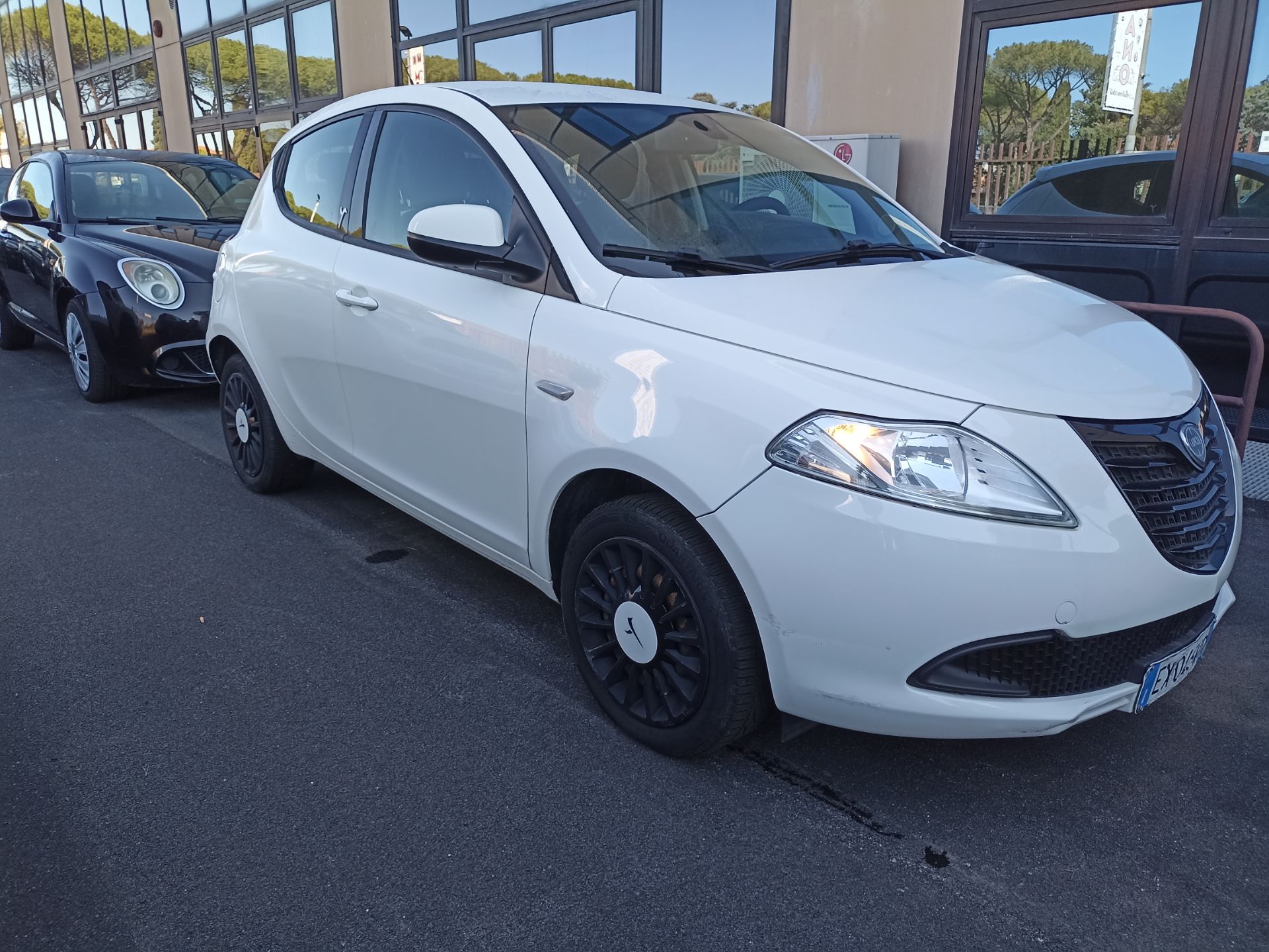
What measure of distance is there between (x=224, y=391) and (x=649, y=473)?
2.99 metres

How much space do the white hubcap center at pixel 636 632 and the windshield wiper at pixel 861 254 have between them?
1017mm

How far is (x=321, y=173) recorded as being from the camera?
3836 mm

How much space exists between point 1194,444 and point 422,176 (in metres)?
2.43

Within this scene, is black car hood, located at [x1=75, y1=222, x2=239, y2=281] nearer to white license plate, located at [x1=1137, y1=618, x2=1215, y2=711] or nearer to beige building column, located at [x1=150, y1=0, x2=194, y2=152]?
white license plate, located at [x1=1137, y1=618, x2=1215, y2=711]

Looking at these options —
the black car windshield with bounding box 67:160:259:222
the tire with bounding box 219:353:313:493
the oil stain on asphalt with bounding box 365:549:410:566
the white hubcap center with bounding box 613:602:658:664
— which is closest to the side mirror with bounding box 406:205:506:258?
the white hubcap center with bounding box 613:602:658:664

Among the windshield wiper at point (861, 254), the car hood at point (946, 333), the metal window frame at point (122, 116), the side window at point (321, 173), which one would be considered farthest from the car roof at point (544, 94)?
the metal window frame at point (122, 116)

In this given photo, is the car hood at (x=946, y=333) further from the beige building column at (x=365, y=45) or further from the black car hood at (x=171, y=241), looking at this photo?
the beige building column at (x=365, y=45)

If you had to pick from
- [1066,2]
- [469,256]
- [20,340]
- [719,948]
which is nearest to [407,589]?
[469,256]

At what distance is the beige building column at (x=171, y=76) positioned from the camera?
17156 mm

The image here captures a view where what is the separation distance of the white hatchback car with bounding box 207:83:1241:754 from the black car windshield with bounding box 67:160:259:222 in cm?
399

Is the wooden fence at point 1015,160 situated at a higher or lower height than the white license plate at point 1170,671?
higher

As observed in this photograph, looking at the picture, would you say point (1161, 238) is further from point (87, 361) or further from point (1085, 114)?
point (87, 361)

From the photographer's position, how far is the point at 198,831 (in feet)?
7.55

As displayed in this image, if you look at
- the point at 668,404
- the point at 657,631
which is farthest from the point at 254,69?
the point at 657,631
